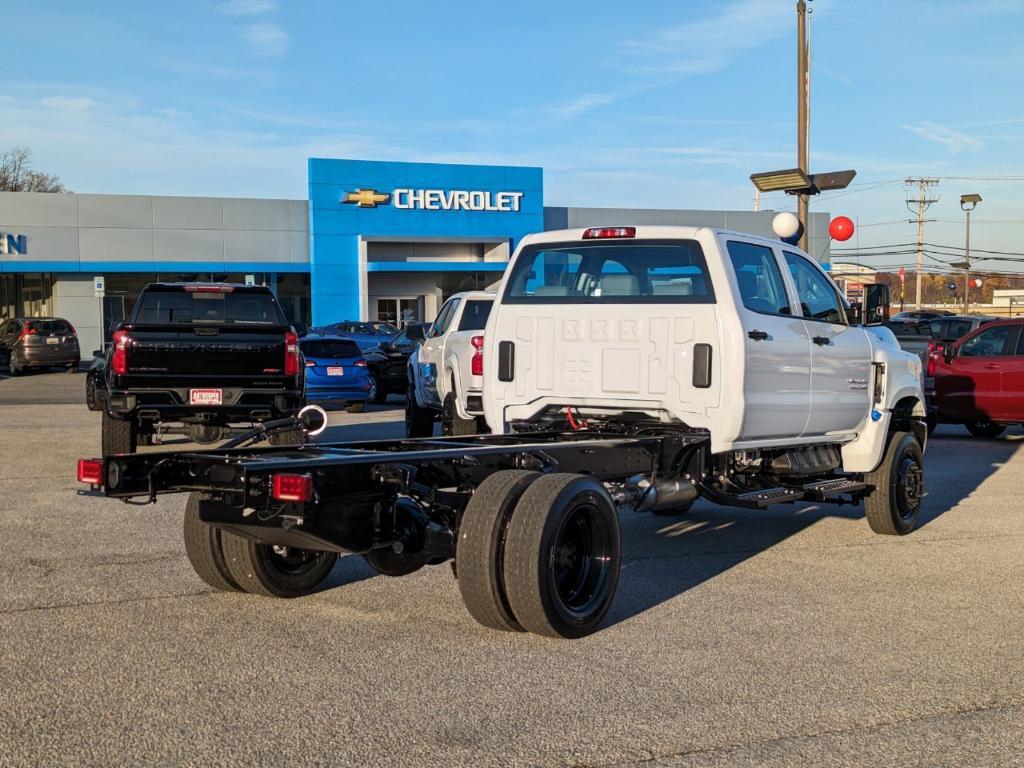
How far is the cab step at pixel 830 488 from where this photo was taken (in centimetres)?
876

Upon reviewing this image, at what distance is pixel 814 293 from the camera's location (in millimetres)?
9227

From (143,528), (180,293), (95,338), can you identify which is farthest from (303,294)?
(143,528)

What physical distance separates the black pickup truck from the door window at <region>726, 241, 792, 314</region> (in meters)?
5.87

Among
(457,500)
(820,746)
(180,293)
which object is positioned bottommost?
(820,746)

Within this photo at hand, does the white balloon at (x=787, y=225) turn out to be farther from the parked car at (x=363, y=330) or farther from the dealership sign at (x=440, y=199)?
the dealership sign at (x=440, y=199)

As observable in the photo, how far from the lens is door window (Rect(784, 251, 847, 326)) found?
8.98 metres

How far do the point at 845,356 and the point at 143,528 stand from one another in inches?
220

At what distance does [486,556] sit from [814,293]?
450cm

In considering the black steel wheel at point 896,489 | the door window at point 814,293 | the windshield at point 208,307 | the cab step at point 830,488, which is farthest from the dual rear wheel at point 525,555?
the windshield at point 208,307

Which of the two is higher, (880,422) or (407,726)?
(880,422)

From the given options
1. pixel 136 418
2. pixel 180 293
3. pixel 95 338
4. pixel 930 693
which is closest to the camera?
pixel 930 693

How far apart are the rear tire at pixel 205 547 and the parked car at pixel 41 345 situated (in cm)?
2982

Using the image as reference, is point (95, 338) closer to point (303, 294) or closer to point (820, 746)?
point (303, 294)

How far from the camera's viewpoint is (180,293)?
14.3 metres
